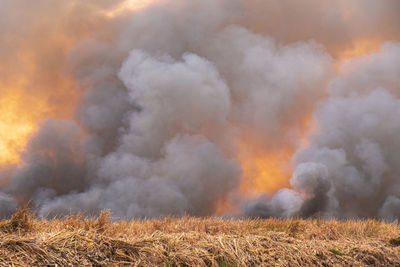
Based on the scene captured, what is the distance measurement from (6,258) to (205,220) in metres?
7.79

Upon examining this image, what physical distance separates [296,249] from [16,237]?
7.08m

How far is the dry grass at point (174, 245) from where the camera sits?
7387mm

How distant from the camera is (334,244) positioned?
11.2 m

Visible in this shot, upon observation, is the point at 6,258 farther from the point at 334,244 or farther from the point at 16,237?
the point at 334,244

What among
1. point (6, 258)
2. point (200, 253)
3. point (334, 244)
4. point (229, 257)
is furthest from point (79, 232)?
point (334, 244)

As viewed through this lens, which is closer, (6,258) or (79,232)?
(6,258)

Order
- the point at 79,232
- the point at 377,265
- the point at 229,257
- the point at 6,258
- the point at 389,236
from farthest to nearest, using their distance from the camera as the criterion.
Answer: the point at 389,236
the point at 377,265
the point at 229,257
the point at 79,232
the point at 6,258

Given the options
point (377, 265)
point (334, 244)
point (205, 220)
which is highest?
point (205, 220)

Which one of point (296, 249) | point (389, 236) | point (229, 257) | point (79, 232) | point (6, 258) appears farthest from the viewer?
point (389, 236)

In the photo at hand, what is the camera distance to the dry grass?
7.39m

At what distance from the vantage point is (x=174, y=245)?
879 cm

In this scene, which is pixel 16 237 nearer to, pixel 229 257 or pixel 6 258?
pixel 6 258

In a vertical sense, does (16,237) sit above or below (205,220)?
below

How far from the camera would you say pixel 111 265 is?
7609 mm
